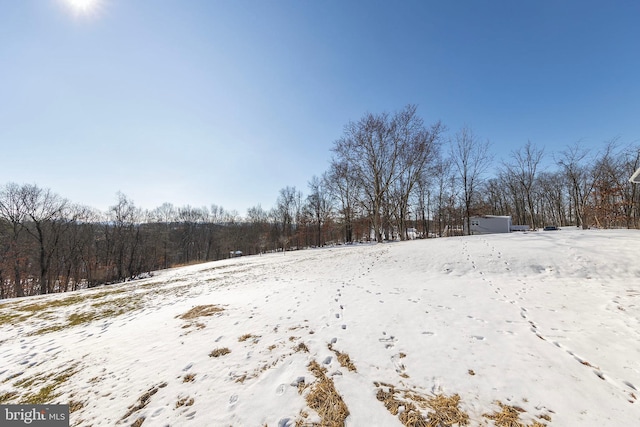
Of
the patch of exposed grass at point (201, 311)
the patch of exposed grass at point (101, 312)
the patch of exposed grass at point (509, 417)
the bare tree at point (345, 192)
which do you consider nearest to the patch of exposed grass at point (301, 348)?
the patch of exposed grass at point (509, 417)

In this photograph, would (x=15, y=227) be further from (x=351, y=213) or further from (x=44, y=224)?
(x=351, y=213)

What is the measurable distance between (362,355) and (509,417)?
1767mm

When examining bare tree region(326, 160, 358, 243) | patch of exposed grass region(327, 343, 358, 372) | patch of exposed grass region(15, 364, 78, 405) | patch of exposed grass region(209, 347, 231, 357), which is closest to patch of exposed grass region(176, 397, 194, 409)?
patch of exposed grass region(209, 347, 231, 357)

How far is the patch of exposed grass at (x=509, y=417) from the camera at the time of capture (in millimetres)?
2143

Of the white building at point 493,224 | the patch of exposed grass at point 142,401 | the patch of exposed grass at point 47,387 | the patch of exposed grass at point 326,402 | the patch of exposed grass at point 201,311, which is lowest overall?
the patch of exposed grass at point 47,387

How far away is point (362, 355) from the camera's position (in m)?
3.43

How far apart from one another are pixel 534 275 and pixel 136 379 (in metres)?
10.8

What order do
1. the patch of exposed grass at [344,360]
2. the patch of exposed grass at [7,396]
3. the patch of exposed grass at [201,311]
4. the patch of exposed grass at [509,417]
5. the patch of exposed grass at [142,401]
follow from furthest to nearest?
the patch of exposed grass at [201,311] → the patch of exposed grass at [7,396] → the patch of exposed grass at [344,360] → the patch of exposed grass at [142,401] → the patch of exposed grass at [509,417]

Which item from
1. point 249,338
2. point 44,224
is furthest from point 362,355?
point 44,224

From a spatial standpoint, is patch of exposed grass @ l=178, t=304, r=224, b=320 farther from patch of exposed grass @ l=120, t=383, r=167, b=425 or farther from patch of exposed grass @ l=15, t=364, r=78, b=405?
patch of exposed grass @ l=120, t=383, r=167, b=425

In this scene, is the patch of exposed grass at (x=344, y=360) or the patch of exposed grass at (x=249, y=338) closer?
the patch of exposed grass at (x=344, y=360)
